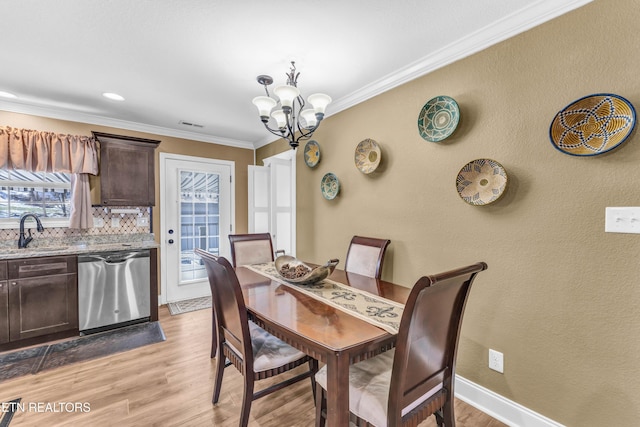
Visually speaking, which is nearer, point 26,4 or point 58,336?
point 26,4

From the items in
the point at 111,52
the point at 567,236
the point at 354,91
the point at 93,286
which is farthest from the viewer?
the point at 93,286

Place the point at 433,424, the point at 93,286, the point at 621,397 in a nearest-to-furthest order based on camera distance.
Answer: the point at 621,397 → the point at 433,424 → the point at 93,286

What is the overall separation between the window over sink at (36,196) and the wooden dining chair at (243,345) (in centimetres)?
264

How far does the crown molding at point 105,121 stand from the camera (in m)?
2.92

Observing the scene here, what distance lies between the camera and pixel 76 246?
3.03 m

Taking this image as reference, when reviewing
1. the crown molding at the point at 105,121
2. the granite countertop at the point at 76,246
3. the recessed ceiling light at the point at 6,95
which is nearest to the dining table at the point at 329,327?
the granite countertop at the point at 76,246

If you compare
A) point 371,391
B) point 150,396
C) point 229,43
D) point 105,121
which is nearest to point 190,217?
point 105,121

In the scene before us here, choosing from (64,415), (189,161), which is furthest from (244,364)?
(189,161)

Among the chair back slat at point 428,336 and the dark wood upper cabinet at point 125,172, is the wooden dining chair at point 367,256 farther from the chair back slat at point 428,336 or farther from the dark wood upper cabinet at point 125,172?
the dark wood upper cabinet at point 125,172

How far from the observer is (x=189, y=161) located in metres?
3.99

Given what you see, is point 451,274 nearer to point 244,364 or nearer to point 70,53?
point 244,364

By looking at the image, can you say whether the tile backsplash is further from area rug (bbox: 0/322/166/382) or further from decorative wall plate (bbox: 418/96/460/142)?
decorative wall plate (bbox: 418/96/460/142)

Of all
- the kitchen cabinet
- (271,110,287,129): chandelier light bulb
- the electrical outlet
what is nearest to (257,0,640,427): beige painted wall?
the electrical outlet

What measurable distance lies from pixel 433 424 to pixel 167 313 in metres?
3.17
